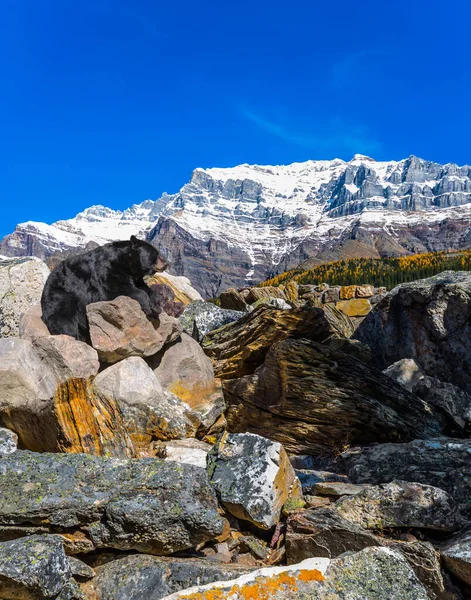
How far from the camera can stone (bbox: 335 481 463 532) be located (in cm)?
500

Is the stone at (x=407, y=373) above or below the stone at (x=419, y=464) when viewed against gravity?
above

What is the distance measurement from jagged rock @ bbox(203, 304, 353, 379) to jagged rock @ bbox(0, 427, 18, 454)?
5356mm

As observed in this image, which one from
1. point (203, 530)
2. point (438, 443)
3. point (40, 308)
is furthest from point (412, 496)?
point (40, 308)

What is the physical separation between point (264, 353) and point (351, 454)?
3.85 meters

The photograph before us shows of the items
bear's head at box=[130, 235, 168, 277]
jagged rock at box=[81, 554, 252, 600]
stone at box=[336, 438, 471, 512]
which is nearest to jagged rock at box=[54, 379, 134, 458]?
jagged rock at box=[81, 554, 252, 600]

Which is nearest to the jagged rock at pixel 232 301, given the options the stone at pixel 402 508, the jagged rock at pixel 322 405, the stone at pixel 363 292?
the jagged rock at pixel 322 405

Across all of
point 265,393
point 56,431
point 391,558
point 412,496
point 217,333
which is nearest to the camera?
point 391,558

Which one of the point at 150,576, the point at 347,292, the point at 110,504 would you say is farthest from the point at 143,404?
the point at 347,292

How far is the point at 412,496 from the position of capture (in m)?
5.25

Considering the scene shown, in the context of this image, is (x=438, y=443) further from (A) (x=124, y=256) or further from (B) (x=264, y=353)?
(A) (x=124, y=256)

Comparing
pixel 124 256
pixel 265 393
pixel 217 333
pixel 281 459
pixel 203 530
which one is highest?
pixel 124 256

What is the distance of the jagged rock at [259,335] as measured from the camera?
34.9 feet

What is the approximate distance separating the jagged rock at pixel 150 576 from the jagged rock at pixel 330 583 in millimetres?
623

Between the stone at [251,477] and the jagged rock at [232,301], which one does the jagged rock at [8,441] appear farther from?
the jagged rock at [232,301]
